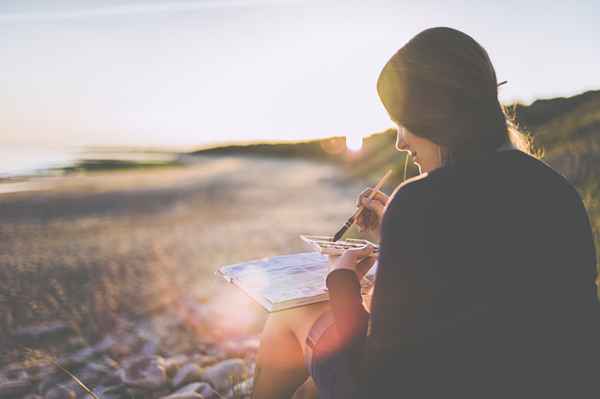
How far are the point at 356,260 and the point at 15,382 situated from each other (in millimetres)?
2215

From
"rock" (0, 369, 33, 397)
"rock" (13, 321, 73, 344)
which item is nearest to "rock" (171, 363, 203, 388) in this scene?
"rock" (0, 369, 33, 397)

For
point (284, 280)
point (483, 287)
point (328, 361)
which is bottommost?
point (328, 361)

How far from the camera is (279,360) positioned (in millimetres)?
1918

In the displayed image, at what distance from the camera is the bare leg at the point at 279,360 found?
1893 mm

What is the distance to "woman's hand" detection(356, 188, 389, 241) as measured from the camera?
2.00 m

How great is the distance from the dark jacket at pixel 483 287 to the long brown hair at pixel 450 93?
0.17 metres

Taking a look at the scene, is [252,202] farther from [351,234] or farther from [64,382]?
[64,382]

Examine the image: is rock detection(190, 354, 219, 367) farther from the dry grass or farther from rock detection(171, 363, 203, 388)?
the dry grass

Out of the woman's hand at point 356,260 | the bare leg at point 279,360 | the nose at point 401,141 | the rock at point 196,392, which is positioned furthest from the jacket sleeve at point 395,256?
the rock at point 196,392

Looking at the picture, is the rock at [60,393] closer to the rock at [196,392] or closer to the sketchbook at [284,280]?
the rock at [196,392]

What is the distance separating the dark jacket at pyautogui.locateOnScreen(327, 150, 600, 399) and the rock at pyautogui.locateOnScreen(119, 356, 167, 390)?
1.90 metres

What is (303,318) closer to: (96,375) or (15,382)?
(96,375)

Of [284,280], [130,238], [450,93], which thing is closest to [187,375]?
[284,280]

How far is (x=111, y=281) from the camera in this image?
13.9 feet
